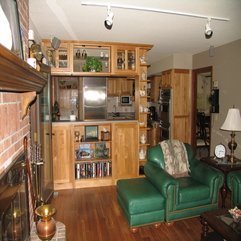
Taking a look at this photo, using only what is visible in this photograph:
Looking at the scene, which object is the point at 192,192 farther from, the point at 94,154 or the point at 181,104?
the point at 181,104

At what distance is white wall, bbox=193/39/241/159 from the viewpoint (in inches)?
147

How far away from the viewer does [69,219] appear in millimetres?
2885

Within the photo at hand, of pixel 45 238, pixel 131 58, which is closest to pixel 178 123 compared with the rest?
pixel 131 58

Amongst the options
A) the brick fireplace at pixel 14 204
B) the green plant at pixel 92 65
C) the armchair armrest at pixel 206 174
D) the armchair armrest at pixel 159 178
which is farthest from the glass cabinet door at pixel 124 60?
the brick fireplace at pixel 14 204

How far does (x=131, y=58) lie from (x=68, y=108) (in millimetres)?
3215

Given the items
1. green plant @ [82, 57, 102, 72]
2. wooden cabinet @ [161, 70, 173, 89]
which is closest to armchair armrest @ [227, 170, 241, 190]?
green plant @ [82, 57, 102, 72]

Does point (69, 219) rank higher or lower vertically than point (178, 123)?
lower

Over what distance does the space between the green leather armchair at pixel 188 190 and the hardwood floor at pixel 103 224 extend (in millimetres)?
150

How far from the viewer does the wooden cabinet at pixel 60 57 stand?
12.1 feet

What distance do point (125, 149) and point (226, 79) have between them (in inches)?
87.0

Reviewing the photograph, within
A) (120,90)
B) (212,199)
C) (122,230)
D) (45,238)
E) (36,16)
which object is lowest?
(122,230)

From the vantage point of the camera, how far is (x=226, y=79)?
4.02 meters

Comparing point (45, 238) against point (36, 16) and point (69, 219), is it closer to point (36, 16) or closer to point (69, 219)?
point (69, 219)

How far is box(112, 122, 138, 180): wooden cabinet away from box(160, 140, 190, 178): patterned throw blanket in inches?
34.9
